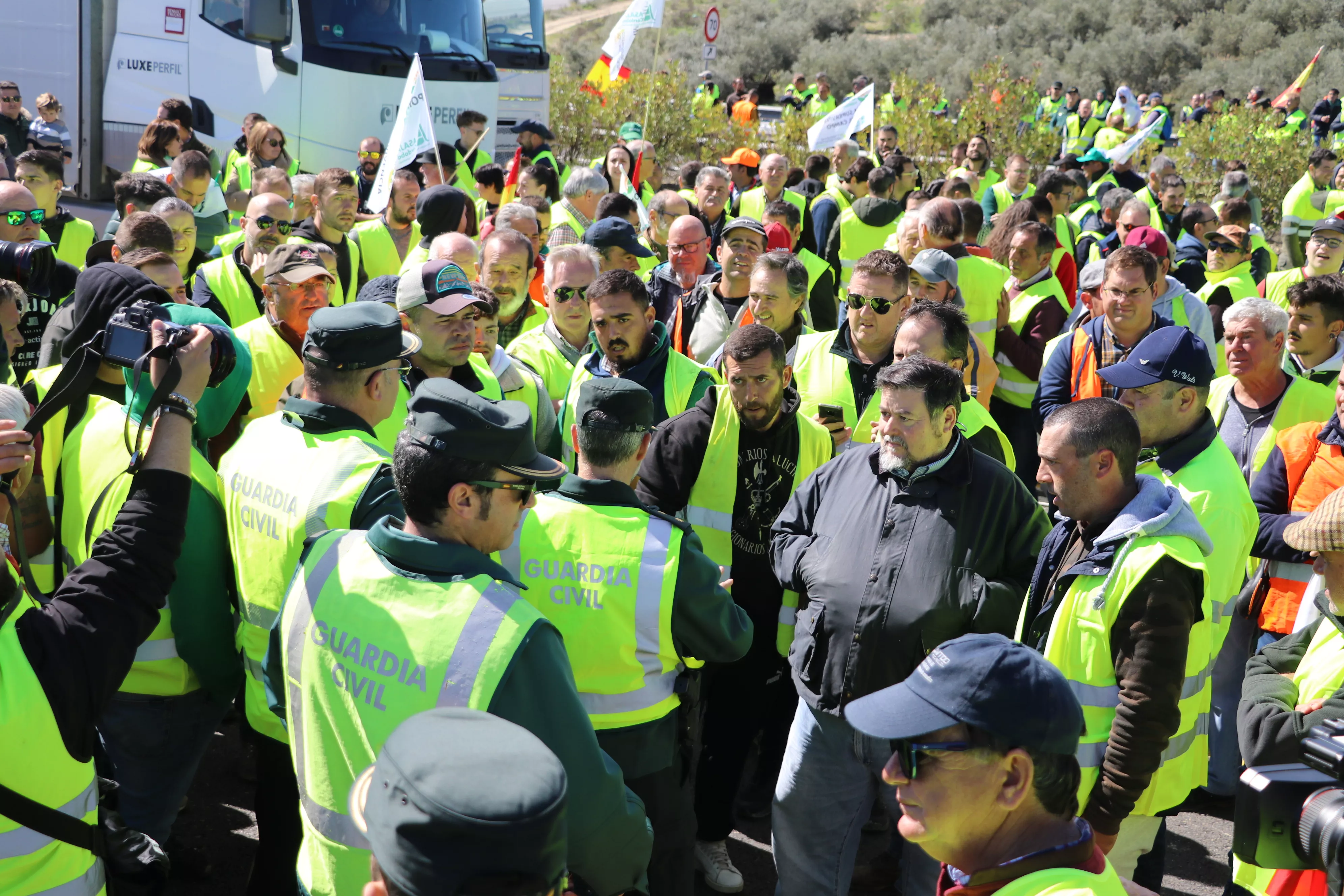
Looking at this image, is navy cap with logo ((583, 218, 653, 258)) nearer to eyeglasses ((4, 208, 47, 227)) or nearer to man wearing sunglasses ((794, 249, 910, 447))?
man wearing sunglasses ((794, 249, 910, 447))

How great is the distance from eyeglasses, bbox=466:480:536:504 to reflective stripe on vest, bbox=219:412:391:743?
0.69 meters

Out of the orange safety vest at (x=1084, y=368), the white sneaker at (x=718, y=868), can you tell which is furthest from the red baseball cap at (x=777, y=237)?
the white sneaker at (x=718, y=868)

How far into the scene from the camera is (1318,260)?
299 inches

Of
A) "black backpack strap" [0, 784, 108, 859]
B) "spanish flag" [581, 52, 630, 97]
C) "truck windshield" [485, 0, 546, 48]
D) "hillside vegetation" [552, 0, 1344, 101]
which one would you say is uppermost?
"hillside vegetation" [552, 0, 1344, 101]

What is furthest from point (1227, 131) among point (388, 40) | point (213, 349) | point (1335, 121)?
point (213, 349)

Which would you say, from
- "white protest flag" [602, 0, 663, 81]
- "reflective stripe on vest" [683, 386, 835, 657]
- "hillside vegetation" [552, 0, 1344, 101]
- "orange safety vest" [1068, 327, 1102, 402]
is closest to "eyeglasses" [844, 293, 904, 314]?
"reflective stripe on vest" [683, 386, 835, 657]

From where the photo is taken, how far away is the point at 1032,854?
6.56 feet

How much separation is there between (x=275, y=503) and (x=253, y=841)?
1.98 metres

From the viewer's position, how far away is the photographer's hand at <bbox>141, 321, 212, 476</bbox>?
262 centimetres

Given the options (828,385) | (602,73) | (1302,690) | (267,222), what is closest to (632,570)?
(1302,690)

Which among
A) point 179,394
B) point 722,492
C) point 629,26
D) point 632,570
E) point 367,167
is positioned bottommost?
point 722,492

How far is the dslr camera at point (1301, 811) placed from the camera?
6.68 feet

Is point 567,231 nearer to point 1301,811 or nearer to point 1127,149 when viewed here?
point 1301,811

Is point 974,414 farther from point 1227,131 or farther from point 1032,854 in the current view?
point 1227,131
